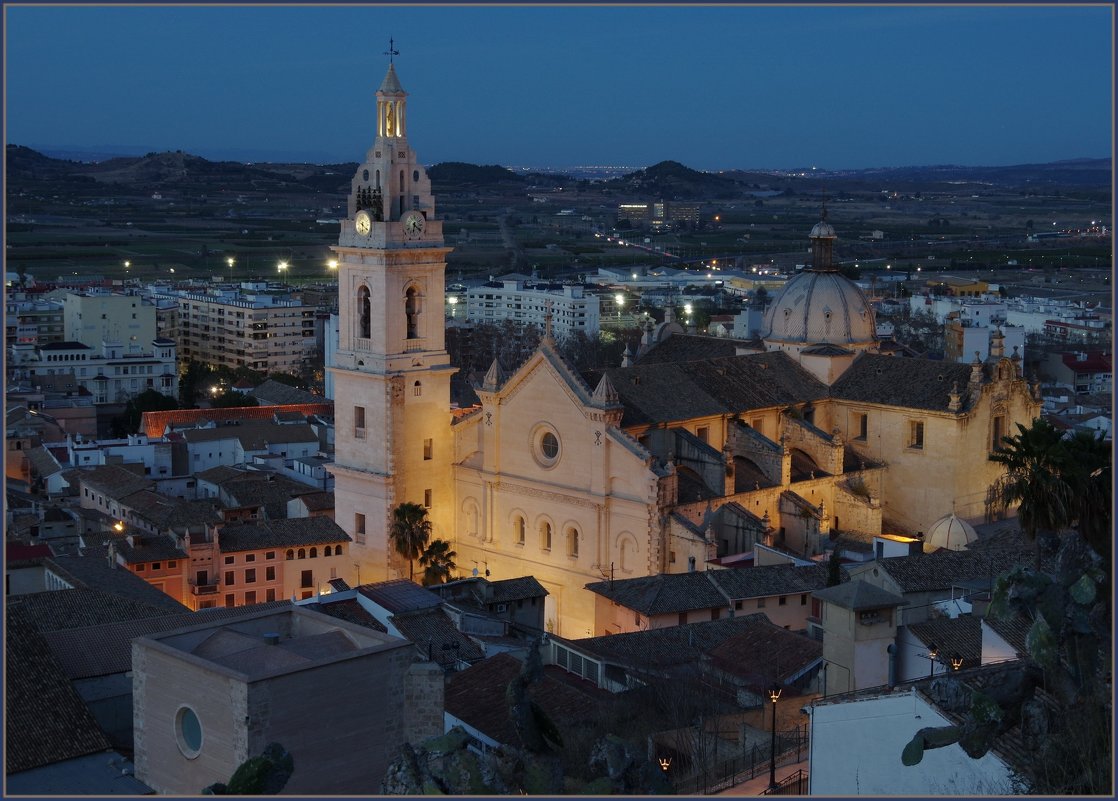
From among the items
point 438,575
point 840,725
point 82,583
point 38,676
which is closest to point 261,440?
point 438,575

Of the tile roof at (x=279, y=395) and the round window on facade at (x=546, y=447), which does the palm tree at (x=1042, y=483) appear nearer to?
the round window on facade at (x=546, y=447)

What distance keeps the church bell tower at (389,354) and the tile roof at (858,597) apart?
20.2 meters

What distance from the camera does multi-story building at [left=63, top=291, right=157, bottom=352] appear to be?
108000 mm

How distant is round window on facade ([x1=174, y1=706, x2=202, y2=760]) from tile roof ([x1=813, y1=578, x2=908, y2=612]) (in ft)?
37.9

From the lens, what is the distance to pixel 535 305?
133375 millimetres

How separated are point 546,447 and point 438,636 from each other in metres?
11.9

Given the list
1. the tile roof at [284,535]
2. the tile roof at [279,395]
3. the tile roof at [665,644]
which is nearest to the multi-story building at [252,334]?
the tile roof at [279,395]

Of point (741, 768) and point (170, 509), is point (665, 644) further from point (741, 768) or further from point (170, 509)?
point (170, 509)

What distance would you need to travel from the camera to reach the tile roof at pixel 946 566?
115 ft

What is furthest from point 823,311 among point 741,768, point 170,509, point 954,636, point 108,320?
point 108,320

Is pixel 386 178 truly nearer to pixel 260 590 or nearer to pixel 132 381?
pixel 260 590

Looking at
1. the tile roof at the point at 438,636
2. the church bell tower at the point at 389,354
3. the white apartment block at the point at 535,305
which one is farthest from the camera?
the white apartment block at the point at 535,305

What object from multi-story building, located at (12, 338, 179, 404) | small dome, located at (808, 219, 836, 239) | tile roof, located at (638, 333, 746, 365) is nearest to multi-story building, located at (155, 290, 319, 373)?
multi-story building, located at (12, 338, 179, 404)

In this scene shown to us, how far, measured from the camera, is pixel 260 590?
4950cm
